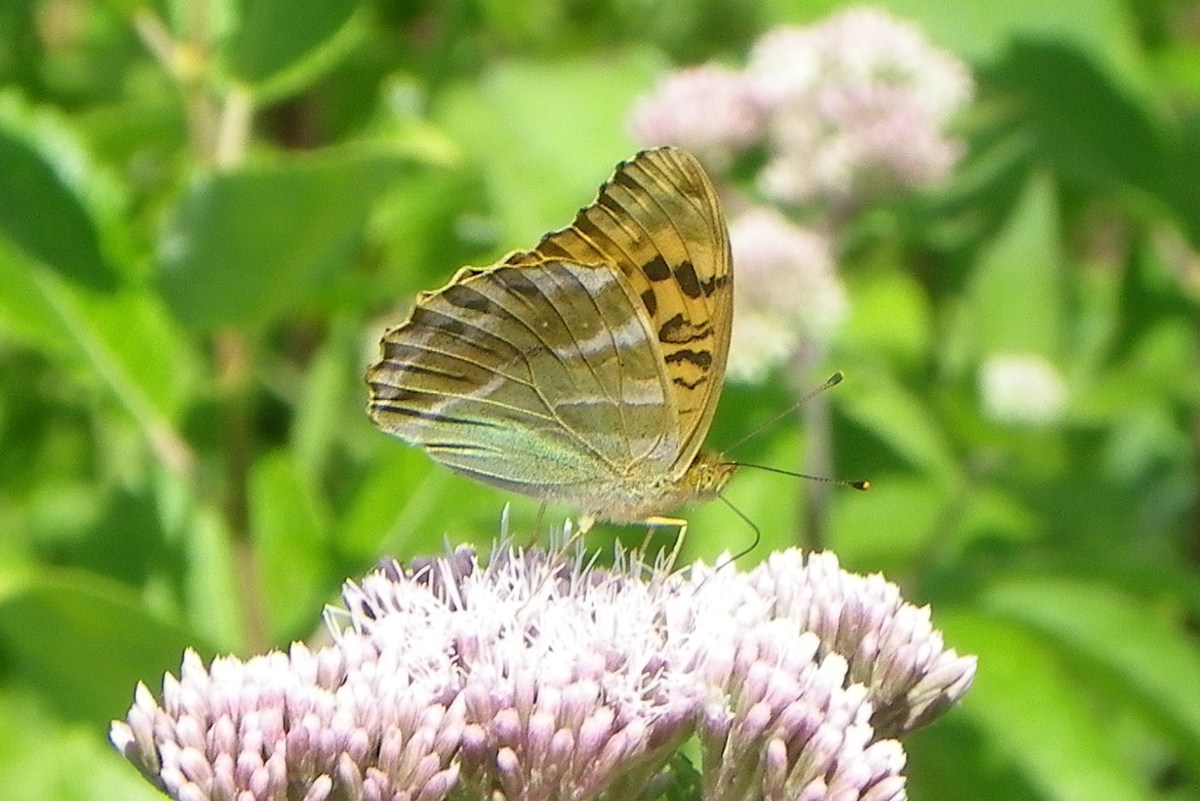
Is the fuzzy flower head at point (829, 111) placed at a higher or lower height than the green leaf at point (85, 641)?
higher

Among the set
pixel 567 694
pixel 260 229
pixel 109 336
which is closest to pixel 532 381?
pixel 260 229

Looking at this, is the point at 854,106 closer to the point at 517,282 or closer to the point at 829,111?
the point at 829,111

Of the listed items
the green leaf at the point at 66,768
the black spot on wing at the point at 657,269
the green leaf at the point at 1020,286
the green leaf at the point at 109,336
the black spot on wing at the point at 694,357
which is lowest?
the green leaf at the point at 66,768

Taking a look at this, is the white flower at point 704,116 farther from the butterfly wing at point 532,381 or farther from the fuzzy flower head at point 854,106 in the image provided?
the butterfly wing at point 532,381

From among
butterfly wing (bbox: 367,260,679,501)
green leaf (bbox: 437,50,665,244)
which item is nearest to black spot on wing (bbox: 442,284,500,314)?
butterfly wing (bbox: 367,260,679,501)

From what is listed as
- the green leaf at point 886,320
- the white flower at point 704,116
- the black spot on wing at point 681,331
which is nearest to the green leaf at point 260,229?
the black spot on wing at point 681,331

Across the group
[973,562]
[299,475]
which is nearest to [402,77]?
[299,475]

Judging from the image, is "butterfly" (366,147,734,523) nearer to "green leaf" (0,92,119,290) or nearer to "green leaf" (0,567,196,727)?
"green leaf" (0,567,196,727)
